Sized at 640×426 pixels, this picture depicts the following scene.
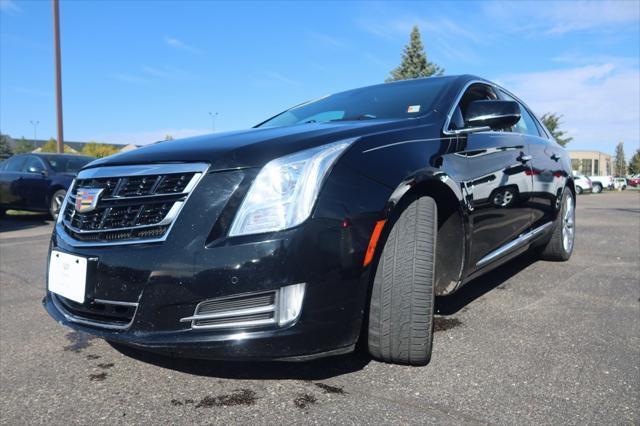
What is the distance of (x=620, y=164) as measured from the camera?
4.75 m

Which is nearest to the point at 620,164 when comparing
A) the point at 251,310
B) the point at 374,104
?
the point at 374,104

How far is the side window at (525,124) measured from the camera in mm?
3887

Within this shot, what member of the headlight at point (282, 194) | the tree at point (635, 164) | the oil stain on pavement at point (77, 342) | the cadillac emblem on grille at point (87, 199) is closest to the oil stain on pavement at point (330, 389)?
the headlight at point (282, 194)

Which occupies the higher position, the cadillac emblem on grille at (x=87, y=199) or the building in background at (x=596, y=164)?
the building in background at (x=596, y=164)

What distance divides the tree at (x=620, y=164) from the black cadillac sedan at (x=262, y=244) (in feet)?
9.33

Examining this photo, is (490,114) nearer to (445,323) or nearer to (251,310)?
(445,323)

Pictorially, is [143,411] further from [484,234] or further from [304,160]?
[484,234]

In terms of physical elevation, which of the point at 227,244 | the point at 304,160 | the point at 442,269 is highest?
the point at 304,160

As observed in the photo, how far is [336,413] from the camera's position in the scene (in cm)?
190

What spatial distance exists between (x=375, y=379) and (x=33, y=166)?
9775 mm

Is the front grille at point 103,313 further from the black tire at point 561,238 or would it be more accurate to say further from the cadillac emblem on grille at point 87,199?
the black tire at point 561,238

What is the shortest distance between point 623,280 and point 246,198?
12.1ft

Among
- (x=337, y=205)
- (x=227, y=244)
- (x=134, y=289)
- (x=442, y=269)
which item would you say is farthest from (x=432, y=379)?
(x=134, y=289)

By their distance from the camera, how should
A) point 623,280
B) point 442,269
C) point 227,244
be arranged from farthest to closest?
1. point 623,280
2. point 442,269
3. point 227,244
